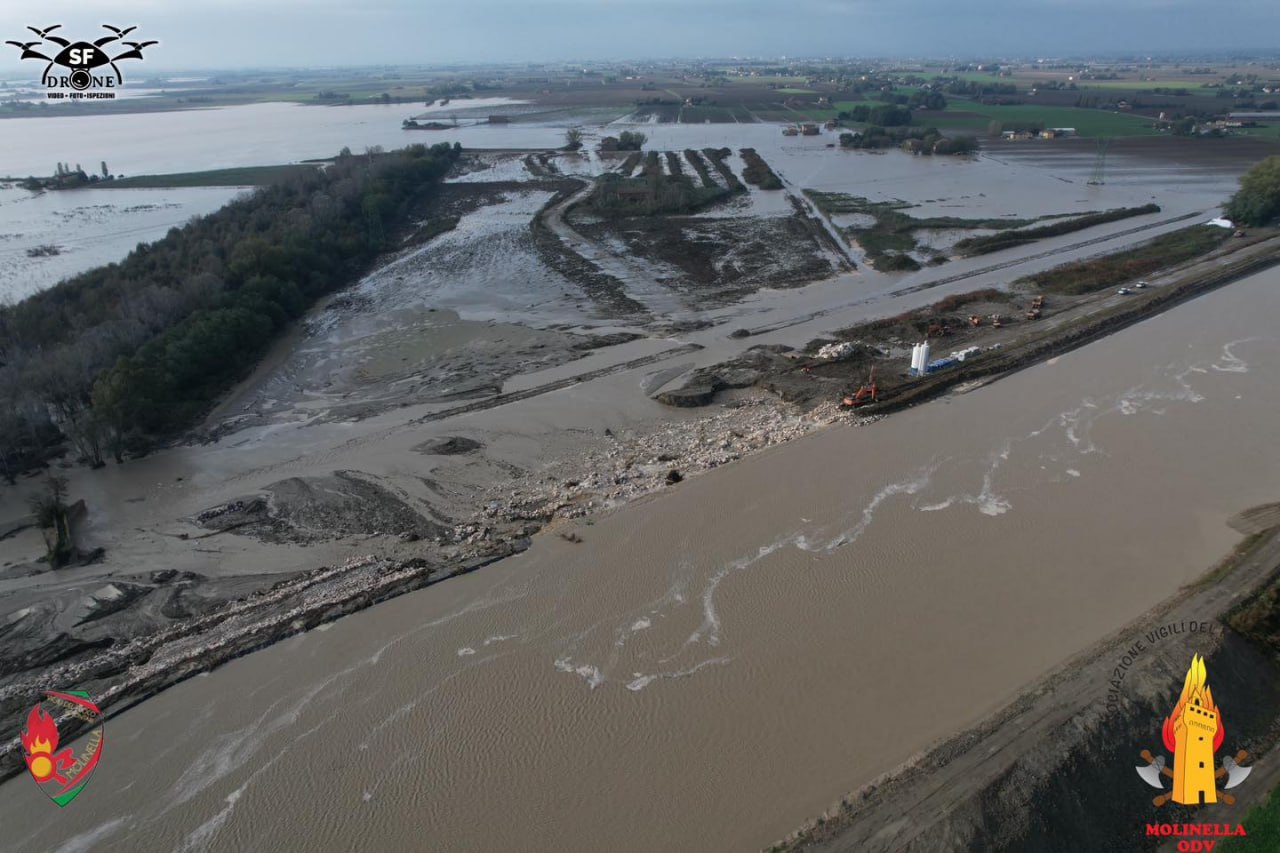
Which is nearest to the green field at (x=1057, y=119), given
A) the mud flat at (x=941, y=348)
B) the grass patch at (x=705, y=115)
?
the grass patch at (x=705, y=115)

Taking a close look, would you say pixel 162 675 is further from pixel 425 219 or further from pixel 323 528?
pixel 425 219

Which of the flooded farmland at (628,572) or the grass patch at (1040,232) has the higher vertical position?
the grass patch at (1040,232)

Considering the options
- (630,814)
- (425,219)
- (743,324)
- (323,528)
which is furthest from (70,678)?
(425,219)

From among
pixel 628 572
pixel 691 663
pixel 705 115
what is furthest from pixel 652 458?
pixel 705 115

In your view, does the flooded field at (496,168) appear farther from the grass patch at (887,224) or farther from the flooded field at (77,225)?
the grass patch at (887,224)

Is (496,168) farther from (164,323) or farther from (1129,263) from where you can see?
(1129,263)

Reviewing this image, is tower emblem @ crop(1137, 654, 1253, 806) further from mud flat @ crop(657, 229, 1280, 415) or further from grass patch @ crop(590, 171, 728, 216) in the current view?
grass patch @ crop(590, 171, 728, 216)
